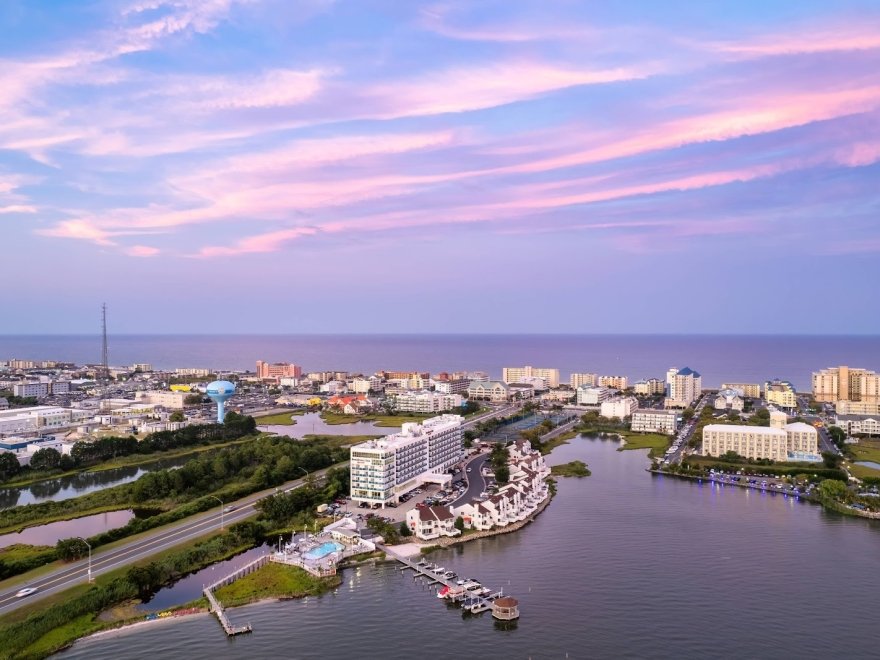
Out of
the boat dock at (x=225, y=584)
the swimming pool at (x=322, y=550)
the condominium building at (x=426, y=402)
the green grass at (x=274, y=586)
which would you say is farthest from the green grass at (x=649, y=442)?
the boat dock at (x=225, y=584)

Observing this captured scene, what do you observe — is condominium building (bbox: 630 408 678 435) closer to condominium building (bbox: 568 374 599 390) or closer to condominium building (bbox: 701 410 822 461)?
condominium building (bbox: 701 410 822 461)

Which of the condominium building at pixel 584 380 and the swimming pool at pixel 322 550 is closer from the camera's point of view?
the swimming pool at pixel 322 550

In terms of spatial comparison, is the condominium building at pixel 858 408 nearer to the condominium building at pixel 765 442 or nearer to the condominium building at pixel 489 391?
the condominium building at pixel 765 442

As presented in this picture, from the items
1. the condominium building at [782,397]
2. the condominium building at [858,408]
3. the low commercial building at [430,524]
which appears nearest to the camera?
the low commercial building at [430,524]

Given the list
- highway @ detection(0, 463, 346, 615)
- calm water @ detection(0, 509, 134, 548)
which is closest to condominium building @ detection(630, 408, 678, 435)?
highway @ detection(0, 463, 346, 615)

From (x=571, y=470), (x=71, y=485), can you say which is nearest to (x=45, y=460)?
(x=71, y=485)

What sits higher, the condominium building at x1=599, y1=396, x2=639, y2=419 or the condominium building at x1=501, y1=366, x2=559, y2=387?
the condominium building at x1=501, y1=366, x2=559, y2=387

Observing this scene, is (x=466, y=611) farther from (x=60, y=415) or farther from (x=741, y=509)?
(x=60, y=415)
